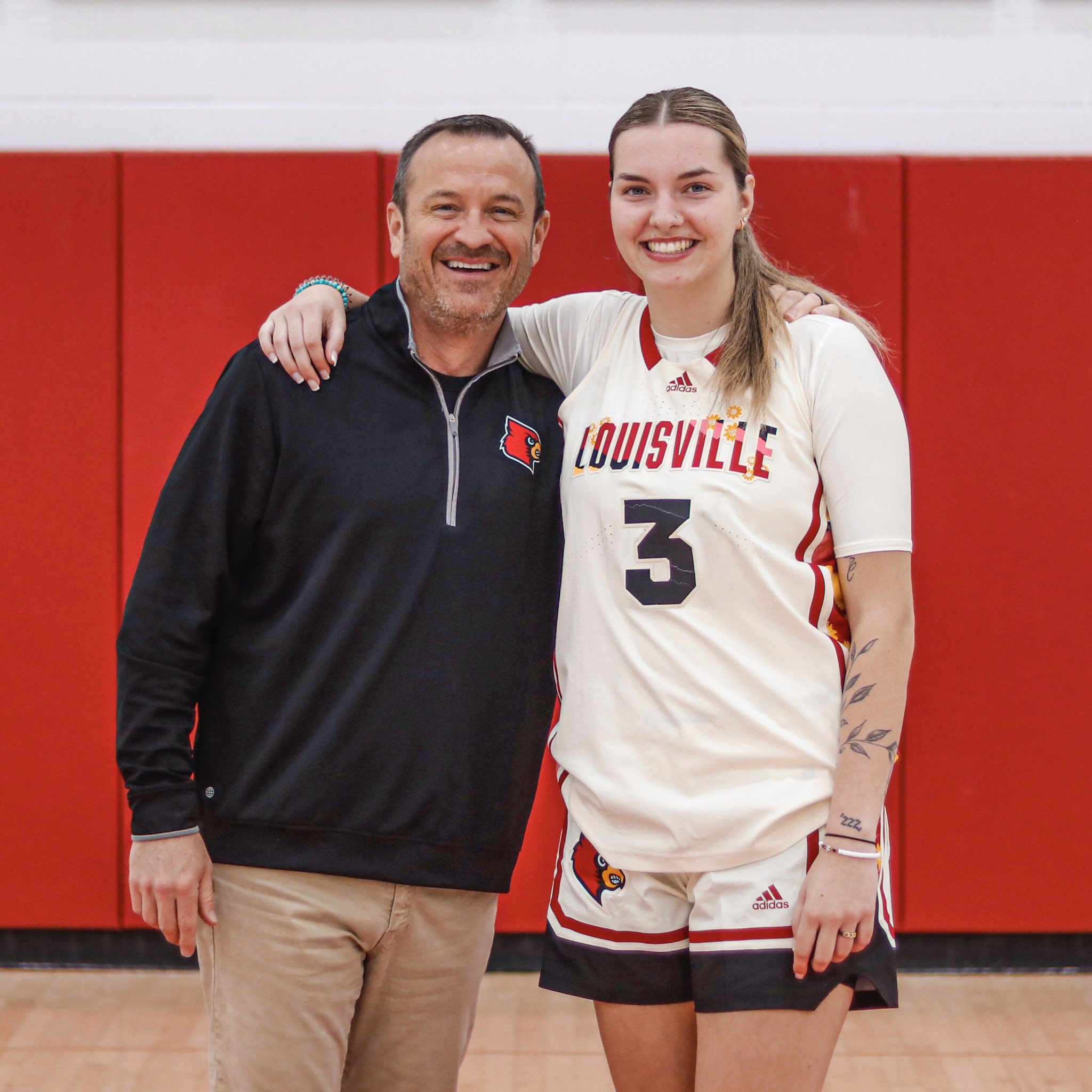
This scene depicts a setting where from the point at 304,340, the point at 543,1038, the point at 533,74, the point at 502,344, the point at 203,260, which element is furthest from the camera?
the point at 533,74

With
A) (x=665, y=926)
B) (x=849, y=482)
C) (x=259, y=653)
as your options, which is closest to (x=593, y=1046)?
(x=665, y=926)

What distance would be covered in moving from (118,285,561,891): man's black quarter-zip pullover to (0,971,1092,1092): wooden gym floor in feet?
3.72

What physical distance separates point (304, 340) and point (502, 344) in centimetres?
28

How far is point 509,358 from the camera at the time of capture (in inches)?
62.7

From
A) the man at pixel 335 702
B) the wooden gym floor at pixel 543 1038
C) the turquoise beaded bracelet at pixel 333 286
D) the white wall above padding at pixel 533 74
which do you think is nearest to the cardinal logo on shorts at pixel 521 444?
the man at pixel 335 702

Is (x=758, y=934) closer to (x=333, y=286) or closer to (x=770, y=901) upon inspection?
(x=770, y=901)

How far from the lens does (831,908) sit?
4.13 ft

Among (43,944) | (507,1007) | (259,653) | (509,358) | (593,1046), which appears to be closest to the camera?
(259,653)

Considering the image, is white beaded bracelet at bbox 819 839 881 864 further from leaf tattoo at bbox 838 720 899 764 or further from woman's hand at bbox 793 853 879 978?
leaf tattoo at bbox 838 720 899 764

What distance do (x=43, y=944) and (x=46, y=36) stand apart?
228 cm

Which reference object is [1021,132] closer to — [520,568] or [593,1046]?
[520,568]

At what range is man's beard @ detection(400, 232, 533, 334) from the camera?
5.01ft

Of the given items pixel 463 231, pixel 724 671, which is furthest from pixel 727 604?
pixel 463 231

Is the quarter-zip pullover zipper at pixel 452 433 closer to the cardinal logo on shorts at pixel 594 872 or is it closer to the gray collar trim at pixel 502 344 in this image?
the gray collar trim at pixel 502 344
